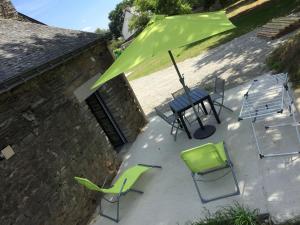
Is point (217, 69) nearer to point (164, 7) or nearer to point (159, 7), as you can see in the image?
point (164, 7)

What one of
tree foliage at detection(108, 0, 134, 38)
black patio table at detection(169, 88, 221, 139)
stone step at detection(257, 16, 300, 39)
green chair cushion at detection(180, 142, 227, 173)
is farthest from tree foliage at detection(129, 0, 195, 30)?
tree foliage at detection(108, 0, 134, 38)

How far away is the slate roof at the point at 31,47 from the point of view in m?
7.30

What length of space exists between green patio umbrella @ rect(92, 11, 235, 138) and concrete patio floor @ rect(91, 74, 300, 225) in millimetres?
2460

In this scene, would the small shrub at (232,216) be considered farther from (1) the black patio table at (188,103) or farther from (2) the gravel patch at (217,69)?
(2) the gravel patch at (217,69)

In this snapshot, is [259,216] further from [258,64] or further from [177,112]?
[258,64]

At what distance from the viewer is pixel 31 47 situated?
956 cm

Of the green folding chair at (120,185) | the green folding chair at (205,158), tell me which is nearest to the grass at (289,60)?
the green folding chair at (205,158)

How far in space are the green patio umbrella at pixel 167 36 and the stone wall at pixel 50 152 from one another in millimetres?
1696

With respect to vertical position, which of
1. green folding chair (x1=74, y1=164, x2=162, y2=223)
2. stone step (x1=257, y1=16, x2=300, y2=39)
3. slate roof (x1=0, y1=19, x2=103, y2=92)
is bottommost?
stone step (x1=257, y1=16, x2=300, y2=39)

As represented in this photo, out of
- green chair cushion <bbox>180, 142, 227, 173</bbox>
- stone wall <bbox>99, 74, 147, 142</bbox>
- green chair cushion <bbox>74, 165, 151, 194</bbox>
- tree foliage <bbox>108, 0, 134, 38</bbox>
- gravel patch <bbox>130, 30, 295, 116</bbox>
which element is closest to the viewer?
green chair cushion <bbox>180, 142, 227, 173</bbox>

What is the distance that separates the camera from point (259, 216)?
5.34 m

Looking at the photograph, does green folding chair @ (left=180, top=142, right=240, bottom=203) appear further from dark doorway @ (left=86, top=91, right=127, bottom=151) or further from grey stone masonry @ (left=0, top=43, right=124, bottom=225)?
dark doorway @ (left=86, top=91, right=127, bottom=151)

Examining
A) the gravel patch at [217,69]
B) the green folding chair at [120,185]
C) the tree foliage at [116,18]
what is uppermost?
the green folding chair at [120,185]

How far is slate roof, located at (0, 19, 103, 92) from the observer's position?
7297mm
